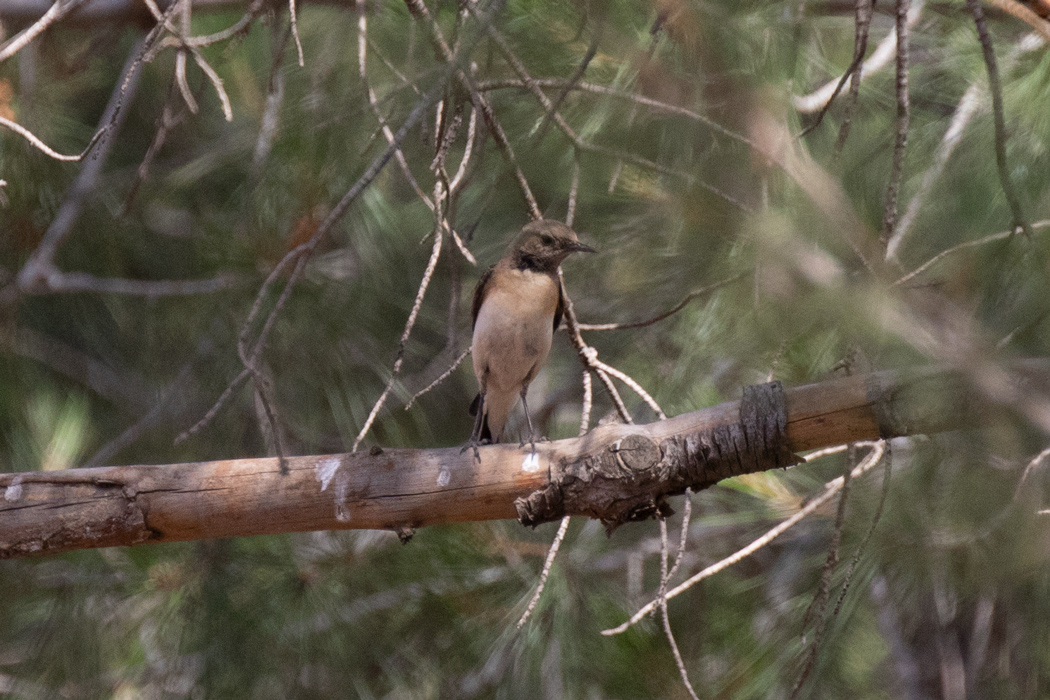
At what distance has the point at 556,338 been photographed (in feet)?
16.5

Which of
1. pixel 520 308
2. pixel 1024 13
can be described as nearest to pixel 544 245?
pixel 520 308

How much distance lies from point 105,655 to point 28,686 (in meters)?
0.28

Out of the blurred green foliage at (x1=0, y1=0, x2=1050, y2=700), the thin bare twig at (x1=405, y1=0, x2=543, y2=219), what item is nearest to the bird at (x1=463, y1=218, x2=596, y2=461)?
the blurred green foliage at (x1=0, y1=0, x2=1050, y2=700)

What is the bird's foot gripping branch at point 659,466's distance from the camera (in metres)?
2.40

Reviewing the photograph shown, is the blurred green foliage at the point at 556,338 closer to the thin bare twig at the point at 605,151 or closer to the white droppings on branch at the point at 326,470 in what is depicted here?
the thin bare twig at the point at 605,151

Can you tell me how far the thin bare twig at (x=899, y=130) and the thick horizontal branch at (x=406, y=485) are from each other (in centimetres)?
82

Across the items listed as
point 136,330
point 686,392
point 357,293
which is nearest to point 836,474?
point 686,392

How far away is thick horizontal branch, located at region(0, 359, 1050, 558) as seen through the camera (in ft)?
8.10

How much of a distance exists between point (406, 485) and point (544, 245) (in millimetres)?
1218

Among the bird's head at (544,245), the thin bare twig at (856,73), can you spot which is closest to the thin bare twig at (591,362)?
the bird's head at (544,245)

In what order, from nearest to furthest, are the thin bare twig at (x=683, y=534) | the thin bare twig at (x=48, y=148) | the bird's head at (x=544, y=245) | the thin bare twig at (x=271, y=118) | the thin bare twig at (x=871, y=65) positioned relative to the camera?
the thin bare twig at (x=48, y=148)
the thin bare twig at (x=683, y=534)
the thin bare twig at (x=871, y=65)
the thin bare twig at (x=271, y=118)
the bird's head at (x=544, y=245)

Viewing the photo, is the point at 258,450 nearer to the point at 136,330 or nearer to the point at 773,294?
the point at 136,330

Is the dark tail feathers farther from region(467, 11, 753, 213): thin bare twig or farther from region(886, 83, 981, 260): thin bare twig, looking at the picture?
region(886, 83, 981, 260): thin bare twig

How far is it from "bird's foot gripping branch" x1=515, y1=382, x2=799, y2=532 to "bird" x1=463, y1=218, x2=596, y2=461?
883 mm
